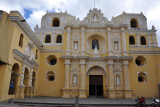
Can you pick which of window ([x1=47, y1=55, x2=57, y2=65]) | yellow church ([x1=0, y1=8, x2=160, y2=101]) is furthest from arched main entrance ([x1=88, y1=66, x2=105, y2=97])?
window ([x1=47, y1=55, x2=57, y2=65])

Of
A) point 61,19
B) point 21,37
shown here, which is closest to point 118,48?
point 61,19

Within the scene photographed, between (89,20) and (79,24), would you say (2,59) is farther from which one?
(89,20)

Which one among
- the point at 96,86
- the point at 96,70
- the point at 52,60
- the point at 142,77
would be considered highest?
the point at 52,60

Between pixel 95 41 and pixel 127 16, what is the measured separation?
6.92m

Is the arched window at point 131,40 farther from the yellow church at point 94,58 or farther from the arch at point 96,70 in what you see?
the arch at point 96,70

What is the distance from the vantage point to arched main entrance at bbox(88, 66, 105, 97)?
21.1 m

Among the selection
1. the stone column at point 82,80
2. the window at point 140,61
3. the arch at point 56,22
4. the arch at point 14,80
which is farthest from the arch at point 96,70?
the arch at point 14,80

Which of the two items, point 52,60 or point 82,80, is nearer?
point 82,80

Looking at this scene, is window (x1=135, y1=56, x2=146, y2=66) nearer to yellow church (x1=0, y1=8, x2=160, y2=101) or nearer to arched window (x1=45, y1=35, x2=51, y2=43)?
yellow church (x1=0, y1=8, x2=160, y2=101)

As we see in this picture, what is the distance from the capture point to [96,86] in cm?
2123

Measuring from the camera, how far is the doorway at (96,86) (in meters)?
21.1

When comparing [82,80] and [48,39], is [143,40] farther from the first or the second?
[48,39]

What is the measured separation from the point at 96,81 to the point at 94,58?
3377 mm

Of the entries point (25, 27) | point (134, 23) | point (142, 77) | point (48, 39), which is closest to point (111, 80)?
point (142, 77)
